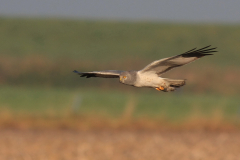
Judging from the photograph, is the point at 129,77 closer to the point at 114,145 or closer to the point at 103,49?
the point at 114,145

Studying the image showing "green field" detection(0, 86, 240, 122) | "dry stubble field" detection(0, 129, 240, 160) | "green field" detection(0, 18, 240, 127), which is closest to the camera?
"dry stubble field" detection(0, 129, 240, 160)

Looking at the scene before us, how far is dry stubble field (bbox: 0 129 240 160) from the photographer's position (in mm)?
14188

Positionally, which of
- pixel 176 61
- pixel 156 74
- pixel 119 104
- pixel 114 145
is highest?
pixel 176 61

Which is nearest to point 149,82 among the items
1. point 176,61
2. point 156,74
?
point 156,74

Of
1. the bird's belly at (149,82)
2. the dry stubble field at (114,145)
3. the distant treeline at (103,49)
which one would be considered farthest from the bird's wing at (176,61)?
the distant treeline at (103,49)

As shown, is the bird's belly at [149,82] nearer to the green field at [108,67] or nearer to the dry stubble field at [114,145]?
the dry stubble field at [114,145]

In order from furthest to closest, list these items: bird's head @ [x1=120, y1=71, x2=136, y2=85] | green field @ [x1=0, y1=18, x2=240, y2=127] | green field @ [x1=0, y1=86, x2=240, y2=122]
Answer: green field @ [x1=0, y1=18, x2=240, y2=127] → green field @ [x1=0, y1=86, x2=240, y2=122] → bird's head @ [x1=120, y1=71, x2=136, y2=85]

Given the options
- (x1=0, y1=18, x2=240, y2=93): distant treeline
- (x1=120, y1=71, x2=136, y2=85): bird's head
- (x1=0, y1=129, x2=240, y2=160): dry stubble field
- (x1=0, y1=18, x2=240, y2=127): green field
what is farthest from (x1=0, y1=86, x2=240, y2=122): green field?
(x1=120, y1=71, x2=136, y2=85): bird's head

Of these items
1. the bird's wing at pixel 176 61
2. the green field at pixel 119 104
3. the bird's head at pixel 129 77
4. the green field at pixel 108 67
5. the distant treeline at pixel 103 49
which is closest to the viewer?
the bird's head at pixel 129 77

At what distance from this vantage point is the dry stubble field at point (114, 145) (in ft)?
46.5

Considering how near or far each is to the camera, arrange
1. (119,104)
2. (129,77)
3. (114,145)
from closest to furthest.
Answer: (129,77) → (114,145) → (119,104)

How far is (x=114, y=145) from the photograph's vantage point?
1567 cm

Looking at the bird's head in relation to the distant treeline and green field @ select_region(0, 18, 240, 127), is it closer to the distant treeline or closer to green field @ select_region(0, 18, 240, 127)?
green field @ select_region(0, 18, 240, 127)

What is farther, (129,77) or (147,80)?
(147,80)
